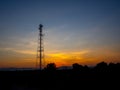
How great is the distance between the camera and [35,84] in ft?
93.6

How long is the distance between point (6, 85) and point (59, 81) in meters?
7.59

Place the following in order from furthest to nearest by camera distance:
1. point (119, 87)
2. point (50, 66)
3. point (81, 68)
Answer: point (50, 66), point (81, 68), point (119, 87)

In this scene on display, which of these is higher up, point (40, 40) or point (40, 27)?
point (40, 27)

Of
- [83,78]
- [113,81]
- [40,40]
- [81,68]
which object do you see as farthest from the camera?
[40,40]

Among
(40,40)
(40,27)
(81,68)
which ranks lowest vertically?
(81,68)

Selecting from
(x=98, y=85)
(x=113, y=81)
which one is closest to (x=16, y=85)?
(x=98, y=85)

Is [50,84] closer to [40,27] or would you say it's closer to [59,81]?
[59,81]

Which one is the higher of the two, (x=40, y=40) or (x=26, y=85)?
(x=40, y=40)

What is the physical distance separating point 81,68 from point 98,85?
30.8 feet

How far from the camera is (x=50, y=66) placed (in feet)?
124

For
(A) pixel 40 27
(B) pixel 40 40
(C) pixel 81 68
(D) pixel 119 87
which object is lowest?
(D) pixel 119 87

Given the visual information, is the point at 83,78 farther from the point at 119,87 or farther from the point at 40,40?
the point at 40,40

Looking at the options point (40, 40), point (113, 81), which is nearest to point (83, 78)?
point (113, 81)

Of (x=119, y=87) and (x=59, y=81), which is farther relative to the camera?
(x=59, y=81)
